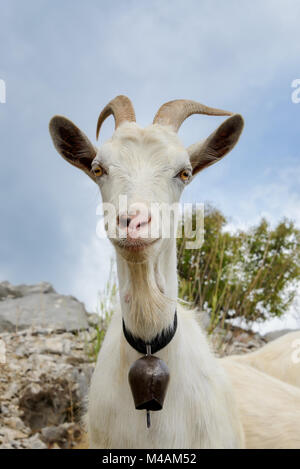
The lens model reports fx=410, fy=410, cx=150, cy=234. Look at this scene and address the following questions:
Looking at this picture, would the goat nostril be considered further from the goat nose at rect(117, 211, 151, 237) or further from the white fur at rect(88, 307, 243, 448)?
the white fur at rect(88, 307, 243, 448)

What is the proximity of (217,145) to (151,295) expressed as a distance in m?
0.89

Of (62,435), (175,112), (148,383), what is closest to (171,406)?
(148,383)

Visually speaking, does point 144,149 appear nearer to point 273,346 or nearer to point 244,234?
point 273,346

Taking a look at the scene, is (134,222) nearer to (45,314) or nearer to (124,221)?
(124,221)

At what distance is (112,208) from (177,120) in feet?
2.28

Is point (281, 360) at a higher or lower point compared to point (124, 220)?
lower

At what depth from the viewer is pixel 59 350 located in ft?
18.6

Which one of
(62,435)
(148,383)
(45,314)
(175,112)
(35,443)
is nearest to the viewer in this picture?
(148,383)

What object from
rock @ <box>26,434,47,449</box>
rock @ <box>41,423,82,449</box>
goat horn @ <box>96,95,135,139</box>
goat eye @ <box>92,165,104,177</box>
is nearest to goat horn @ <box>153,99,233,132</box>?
goat horn @ <box>96,95,135,139</box>

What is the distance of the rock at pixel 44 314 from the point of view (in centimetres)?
708

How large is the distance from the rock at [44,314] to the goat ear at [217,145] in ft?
16.1

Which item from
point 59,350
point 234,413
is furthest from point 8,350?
point 234,413

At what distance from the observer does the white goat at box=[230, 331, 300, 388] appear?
312cm

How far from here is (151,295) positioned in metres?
1.70
